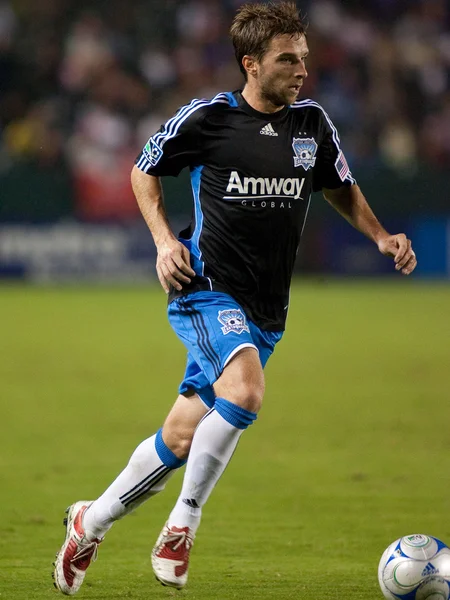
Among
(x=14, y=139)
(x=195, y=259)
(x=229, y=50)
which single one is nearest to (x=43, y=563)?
(x=195, y=259)

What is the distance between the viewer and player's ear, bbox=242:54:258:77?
4.75 meters

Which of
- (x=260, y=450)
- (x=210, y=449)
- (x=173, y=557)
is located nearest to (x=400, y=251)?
(x=210, y=449)

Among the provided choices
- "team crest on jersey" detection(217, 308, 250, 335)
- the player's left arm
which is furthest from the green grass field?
the player's left arm

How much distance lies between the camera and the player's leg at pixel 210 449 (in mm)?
4355

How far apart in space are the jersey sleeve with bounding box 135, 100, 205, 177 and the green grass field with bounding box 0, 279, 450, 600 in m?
1.77

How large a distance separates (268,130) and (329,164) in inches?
15.6

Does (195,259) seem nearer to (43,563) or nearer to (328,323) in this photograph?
(43,563)

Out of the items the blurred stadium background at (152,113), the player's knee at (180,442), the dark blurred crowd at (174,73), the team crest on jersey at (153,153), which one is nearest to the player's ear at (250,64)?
the team crest on jersey at (153,153)

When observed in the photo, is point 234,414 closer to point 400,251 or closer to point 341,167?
point 400,251

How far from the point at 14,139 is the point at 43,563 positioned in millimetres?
16705

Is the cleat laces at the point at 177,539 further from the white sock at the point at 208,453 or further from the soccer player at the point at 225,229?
the soccer player at the point at 225,229

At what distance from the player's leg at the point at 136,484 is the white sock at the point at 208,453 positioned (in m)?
0.21

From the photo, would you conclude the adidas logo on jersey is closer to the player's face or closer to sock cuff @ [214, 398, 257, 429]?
the player's face

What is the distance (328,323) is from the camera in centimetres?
1513
